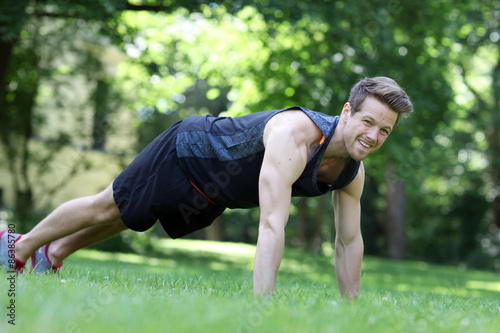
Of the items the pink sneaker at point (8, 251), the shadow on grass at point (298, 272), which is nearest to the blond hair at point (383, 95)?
the shadow on grass at point (298, 272)

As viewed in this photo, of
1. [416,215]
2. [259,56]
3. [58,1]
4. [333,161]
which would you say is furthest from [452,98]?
[416,215]

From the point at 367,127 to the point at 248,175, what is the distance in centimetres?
79

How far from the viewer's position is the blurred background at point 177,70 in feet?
31.1

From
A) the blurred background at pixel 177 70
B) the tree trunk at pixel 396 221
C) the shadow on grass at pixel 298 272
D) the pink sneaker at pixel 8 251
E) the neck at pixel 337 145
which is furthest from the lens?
the tree trunk at pixel 396 221

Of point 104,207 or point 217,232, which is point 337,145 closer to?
point 104,207

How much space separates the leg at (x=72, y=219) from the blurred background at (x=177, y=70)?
14.7ft

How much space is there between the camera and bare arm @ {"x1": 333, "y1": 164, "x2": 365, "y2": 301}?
3.62 metres

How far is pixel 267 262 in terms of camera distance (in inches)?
114

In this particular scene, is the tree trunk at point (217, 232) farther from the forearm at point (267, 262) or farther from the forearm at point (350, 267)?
the forearm at point (267, 262)

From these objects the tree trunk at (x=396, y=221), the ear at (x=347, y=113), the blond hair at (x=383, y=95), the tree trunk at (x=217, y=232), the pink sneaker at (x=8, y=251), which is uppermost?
the blond hair at (x=383, y=95)

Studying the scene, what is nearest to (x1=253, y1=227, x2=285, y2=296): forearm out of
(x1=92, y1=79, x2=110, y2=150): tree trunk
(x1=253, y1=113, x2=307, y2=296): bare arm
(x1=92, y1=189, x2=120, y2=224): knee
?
(x1=253, y1=113, x2=307, y2=296): bare arm

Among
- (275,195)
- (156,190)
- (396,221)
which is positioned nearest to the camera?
(275,195)

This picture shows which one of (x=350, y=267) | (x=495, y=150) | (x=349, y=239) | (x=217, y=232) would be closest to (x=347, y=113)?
(x=349, y=239)

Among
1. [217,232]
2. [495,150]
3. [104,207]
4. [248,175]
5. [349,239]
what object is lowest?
[217,232]
